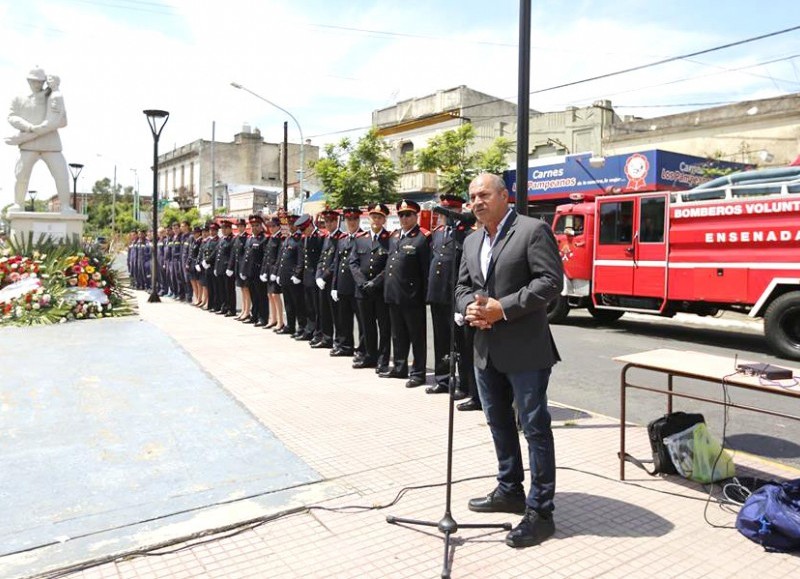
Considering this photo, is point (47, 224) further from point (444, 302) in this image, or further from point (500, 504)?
point (500, 504)

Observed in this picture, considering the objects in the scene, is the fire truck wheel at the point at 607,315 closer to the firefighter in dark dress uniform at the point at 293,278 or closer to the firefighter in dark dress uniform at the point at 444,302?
the firefighter in dark dress uniform at the point at 293,278

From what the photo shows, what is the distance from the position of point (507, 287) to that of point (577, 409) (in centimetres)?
320

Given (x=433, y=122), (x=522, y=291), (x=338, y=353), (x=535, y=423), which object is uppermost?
(x=433, y=122)

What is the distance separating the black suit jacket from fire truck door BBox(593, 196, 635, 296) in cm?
879

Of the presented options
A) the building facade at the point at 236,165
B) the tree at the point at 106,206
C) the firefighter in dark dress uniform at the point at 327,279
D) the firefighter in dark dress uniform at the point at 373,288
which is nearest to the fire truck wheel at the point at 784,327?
the firefighter in dark dress uniform at the point at 373,288

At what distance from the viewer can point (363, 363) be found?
812 centimetres

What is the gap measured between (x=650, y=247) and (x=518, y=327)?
873cm

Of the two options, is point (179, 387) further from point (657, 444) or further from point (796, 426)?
point (796, 426)

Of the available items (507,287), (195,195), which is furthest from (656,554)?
(195,195)

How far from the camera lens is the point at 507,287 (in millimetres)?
3461

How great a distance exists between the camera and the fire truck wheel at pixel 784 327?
30.6ft

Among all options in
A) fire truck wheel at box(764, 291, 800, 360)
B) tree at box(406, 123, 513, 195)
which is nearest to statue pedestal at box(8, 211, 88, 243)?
fire truck wheel at box(764, 291, 800, 360)

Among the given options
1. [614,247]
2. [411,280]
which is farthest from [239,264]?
[614,247]

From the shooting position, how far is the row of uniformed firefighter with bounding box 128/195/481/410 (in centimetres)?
699
